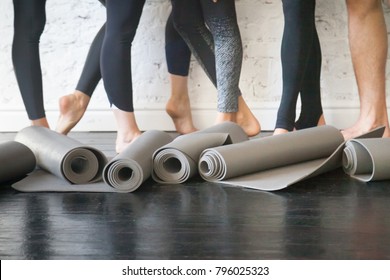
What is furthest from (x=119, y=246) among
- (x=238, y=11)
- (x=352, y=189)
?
(x=238, y=11)

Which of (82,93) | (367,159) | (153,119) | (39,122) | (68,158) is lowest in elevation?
(153,119)

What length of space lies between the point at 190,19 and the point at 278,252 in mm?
1908

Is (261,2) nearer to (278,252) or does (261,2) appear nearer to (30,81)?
(30,81)

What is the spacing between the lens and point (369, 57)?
9.37 feet

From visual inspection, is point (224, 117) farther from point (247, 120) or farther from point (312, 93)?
point (312, 93)

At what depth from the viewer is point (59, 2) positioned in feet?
10.9

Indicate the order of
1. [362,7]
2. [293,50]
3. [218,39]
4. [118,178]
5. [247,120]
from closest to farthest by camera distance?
1. [118,178]
2. [293,50]
3. [362,7]
4. [218,39]
5. [247,120]

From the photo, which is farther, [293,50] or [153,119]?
[153,119]

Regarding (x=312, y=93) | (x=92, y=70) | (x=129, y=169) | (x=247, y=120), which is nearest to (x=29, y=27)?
(x=92, y=70)

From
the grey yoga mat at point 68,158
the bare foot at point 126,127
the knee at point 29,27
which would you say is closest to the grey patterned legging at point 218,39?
the bare foot at point 126,127

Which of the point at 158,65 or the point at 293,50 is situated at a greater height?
the point at 293,50

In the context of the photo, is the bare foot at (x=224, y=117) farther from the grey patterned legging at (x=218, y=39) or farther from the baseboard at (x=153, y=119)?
the baseboard at (x=153, y=119)

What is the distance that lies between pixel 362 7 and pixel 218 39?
73cm

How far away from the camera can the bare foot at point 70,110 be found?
3086 millimetres
